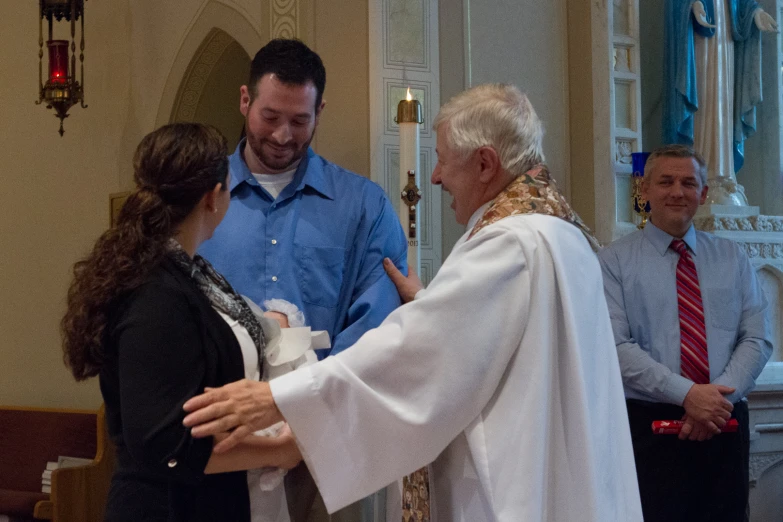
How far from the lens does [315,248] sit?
113 inches

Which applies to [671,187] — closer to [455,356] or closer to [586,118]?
[586,118]

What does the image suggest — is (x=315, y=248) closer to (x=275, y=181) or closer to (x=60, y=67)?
(x=275, y=181)

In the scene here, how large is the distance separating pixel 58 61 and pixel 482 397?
452 centimetres

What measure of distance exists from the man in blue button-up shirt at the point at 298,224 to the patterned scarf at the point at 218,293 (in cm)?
60

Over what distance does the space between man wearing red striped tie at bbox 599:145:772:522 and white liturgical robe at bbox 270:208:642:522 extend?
Result: 1472 millimetres

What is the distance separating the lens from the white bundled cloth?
2154mm

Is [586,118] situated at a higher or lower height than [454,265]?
higher

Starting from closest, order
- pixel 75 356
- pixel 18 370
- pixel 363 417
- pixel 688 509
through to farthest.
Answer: pixel 75 356 < pixel 363 417 < pixel 688 509 < pixel 18 370

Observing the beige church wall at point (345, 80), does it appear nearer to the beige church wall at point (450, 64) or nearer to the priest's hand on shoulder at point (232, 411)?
the beige church wall at point (450, 64)

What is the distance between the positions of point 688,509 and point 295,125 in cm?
196

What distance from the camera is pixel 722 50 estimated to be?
5.05 m

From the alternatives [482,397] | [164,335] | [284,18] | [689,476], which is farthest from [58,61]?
[482,397]

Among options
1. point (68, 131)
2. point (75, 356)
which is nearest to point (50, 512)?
point (68, 131)

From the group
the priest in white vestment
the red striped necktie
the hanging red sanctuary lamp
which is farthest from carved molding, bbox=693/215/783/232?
the hanging red sanctuary lamp
